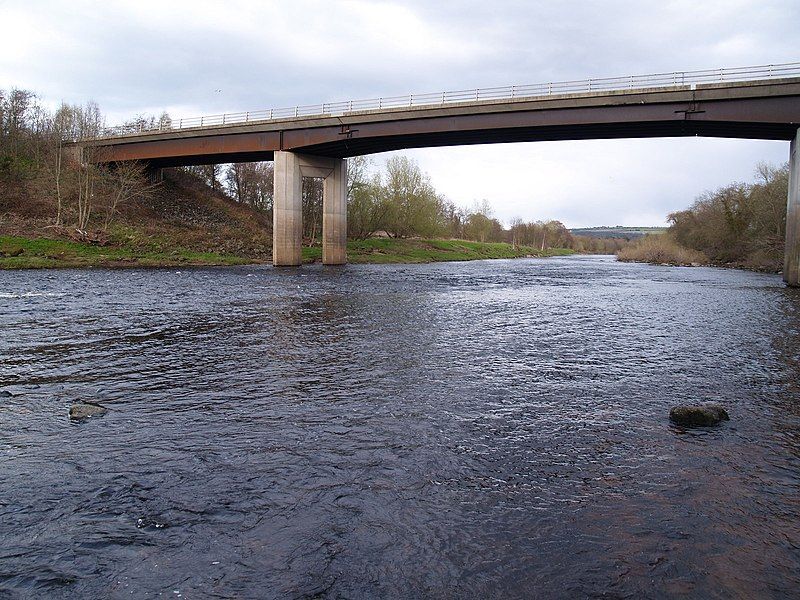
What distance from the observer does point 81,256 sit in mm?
46844

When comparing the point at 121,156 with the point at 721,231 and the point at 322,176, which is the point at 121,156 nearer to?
the point at 322,176

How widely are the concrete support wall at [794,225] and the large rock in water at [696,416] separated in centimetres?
3856

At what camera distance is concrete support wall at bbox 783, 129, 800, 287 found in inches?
1598

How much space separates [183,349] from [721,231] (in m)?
83.8

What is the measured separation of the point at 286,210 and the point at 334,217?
5811 millimetres

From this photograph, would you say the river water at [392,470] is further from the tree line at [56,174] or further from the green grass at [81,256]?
the tree line at [56,174]

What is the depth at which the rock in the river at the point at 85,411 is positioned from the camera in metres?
8.79

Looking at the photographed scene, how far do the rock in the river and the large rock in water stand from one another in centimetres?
903

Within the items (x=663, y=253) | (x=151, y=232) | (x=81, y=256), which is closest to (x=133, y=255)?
(x=81, y=256)

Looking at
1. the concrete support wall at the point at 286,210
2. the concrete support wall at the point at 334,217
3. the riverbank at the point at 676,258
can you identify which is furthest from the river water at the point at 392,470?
the riverbank at the point at 676,258

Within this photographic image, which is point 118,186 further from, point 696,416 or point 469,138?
point 696,416

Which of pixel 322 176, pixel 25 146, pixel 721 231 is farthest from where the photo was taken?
pixel 721 231

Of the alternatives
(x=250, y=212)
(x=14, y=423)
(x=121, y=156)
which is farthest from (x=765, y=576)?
(x=250, y=212)

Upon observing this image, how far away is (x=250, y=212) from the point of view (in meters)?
80.9
